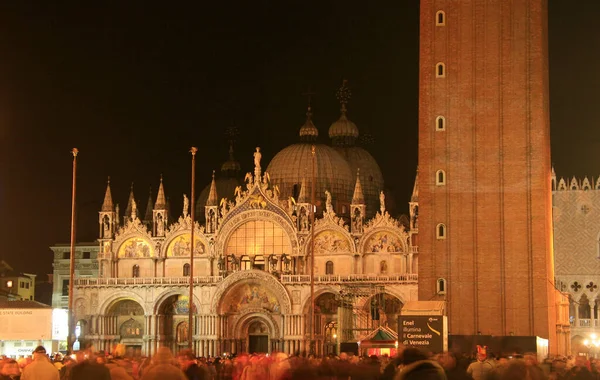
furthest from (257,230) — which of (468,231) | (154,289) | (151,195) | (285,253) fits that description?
(468,231)

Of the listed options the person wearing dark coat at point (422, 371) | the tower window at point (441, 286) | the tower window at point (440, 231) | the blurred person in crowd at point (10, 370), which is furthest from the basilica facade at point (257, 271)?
the person wearing dark coat at point (422, 371)

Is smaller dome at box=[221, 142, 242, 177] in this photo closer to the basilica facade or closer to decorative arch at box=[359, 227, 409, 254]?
the basilica facade

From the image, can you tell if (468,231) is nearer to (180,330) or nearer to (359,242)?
(359,242)

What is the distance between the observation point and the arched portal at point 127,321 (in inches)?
3824

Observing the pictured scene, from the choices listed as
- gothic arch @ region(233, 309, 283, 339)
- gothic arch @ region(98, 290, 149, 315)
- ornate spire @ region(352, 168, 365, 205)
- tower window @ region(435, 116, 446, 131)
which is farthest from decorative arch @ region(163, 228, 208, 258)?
tower window @ region(435, 116, 446, 131)

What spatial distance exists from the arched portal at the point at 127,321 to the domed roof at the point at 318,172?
1573 centimetres

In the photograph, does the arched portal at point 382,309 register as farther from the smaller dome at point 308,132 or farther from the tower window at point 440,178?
the smaller dome at point 308,132

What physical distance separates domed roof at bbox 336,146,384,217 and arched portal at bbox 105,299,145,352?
71.7 feet

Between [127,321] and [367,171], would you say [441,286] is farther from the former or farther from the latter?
[367,171]

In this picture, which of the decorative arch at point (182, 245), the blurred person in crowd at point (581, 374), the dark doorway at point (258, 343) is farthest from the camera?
the decorative arch at point (182, 245)

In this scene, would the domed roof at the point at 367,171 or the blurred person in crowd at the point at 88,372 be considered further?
the domed roof at the point at 367,171

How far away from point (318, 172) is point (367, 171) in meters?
7.57

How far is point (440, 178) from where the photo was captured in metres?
73.9

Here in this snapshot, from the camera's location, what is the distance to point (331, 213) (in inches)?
3708
